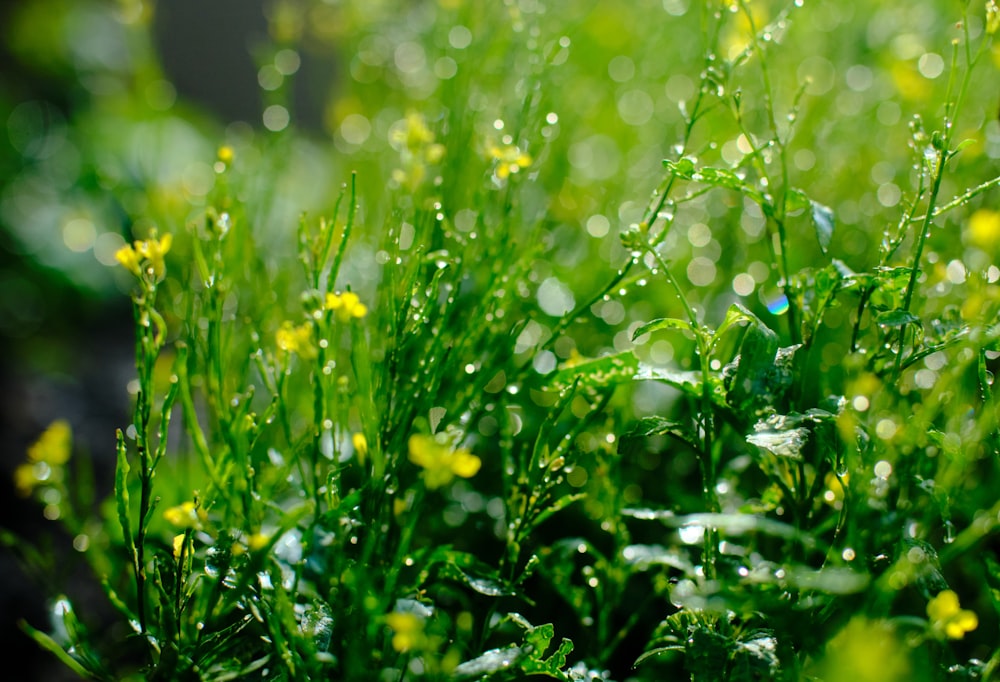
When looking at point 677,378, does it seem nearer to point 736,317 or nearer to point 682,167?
point 736,317

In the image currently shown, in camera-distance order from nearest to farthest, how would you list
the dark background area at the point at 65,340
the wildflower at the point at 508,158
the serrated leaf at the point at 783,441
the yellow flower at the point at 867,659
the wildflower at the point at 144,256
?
the yellow flower at the point at 867,659 → the serrated leaf at the point at 783,441 → the wildflower at the point at 144,256 → the wildflower at the point at 508,158 → the dark background area at the point at 65,340

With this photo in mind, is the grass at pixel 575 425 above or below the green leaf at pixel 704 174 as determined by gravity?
below

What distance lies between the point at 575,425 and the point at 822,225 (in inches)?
12.8

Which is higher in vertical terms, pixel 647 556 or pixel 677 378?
pixel 677 378

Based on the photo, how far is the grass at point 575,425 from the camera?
24.5 inches

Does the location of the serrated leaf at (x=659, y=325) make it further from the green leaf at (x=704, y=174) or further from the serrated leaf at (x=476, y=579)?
the serrated leaf at (x=476, y=579)

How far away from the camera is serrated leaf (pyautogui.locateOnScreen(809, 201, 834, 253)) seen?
2.41 feet

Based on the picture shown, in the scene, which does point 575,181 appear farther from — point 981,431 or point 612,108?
point 981,431

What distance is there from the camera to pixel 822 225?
75 centimetres

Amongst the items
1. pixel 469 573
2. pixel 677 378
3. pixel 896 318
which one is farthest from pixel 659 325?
pixel 469 573

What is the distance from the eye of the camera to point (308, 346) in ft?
2.08

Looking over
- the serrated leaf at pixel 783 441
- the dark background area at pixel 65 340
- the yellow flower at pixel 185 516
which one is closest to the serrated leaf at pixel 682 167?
the serrated leaf at pixel 783 441

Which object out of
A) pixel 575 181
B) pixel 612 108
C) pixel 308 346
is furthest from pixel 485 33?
pixel 308 346

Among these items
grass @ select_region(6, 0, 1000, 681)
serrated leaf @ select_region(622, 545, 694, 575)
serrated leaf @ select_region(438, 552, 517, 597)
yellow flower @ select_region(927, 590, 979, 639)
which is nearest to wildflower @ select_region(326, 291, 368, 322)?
grass @ select_region(6, 0, 1000, 681)
